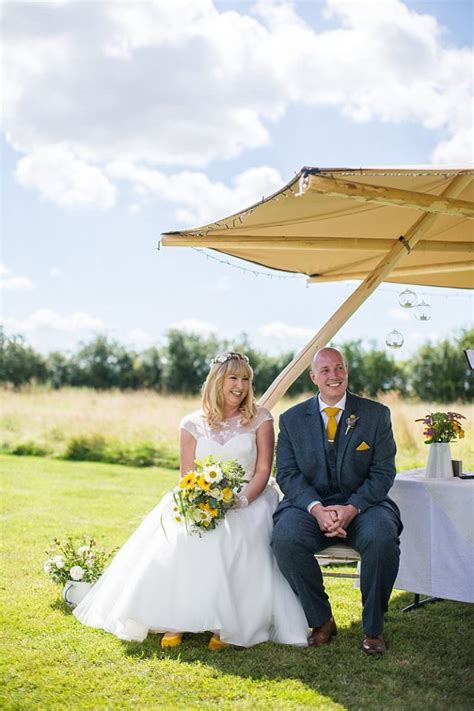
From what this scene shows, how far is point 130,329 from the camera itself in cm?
3152

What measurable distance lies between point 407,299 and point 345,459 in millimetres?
2133

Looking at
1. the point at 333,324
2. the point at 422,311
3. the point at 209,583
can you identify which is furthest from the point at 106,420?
the point at 209,583

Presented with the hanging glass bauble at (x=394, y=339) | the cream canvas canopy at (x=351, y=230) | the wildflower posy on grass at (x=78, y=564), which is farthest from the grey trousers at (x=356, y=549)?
the hanging glass bauble at (x=394, y=339)

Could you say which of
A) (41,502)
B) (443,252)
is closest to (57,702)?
(443,252)

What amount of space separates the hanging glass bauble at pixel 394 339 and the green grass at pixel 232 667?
182 centimetres

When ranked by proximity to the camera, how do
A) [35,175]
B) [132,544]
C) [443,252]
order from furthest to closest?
1. [35,175]
2. [443,252]
3. [132,544]

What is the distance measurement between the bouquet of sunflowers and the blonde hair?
1.65ft

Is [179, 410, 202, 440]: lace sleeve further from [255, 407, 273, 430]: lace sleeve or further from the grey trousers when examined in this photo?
the grey trousers

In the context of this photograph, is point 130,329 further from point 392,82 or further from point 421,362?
point 392,82

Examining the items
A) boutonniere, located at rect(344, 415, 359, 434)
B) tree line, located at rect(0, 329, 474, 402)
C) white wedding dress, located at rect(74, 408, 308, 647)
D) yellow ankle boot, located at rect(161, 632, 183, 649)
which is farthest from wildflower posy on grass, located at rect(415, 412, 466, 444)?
tree line, located at rect(0, 329, 474, 402)

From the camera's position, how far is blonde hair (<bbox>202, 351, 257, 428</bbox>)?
17.5ft

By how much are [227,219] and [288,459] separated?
1.49m

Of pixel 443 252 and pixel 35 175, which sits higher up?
pixel 35 175

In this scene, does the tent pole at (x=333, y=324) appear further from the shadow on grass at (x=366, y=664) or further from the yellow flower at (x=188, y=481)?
the shadow on grass at (x=366, y=664)
